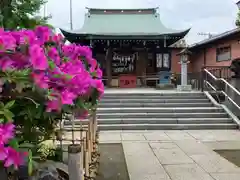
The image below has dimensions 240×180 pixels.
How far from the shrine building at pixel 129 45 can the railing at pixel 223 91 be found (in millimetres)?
5245

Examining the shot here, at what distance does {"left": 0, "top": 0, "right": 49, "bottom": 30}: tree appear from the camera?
2631 mm

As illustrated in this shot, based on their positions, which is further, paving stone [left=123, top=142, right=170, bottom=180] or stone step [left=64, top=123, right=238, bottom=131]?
stone step [left=64, top=123, right=238, bottom=131]

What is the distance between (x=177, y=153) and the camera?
660 centimetres

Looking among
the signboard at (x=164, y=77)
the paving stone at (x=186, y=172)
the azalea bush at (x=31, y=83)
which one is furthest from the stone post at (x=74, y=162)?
the signboard at (x=164, y=77)

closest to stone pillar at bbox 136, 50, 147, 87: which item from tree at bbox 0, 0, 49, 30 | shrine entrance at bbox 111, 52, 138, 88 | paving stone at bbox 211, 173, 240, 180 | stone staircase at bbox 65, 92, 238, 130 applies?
shrine entrance at bbox 111, 52, 138, 88

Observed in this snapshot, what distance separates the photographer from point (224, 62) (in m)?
19.1

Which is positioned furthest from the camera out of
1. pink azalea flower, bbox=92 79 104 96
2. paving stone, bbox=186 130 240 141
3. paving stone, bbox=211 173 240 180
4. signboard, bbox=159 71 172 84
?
signboard, bbox=159 71 172 84

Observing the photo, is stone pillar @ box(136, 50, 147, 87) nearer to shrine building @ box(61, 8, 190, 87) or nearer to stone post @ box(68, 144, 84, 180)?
shrine building @ box(61, 8, 190, 87)

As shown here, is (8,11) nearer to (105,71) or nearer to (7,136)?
(7,136)

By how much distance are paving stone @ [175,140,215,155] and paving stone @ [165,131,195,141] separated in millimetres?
447

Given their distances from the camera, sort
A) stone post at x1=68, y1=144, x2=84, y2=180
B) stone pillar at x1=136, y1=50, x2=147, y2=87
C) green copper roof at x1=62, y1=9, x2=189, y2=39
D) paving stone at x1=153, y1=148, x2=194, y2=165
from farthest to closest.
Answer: green copper roof at x1=62, y1=9, x2=189, y2=39, stone pillar at x1=136, y1=50, x2=147, y2=87, paving stone at x1=153, y1=148, x2=194, y2=165, stone post at x1=68, y1=144, x2=84, y2=180

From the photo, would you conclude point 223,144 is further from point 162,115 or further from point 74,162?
point 74,162

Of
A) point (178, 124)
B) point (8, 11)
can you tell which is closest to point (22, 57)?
point (8, 11)

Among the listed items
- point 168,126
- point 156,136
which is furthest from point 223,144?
point 168,126
